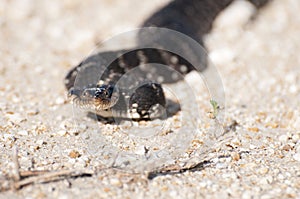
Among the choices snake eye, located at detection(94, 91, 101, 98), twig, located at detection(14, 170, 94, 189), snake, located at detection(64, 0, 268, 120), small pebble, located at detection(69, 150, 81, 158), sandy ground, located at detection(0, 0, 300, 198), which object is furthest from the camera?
snake, located at detection(64, 0, 268, 120)

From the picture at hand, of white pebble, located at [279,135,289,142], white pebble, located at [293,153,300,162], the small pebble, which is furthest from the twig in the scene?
white pebble, located at [279,135,289,142]

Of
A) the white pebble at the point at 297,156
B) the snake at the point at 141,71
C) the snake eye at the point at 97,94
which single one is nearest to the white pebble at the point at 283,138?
the white pebble at the point at 297,156

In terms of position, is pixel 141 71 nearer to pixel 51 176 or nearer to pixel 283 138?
pixel 283 138

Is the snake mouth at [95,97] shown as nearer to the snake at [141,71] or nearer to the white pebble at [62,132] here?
the snake at [141,71]

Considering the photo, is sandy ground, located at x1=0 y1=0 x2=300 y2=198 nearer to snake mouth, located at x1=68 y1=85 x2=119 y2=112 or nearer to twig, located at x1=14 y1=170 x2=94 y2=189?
twig, located at x1=14 y1=170 x2=94 y2=189

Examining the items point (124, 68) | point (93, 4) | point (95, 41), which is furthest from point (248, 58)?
point (93, 4)

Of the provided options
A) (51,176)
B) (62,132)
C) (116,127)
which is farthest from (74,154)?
(116,127)
